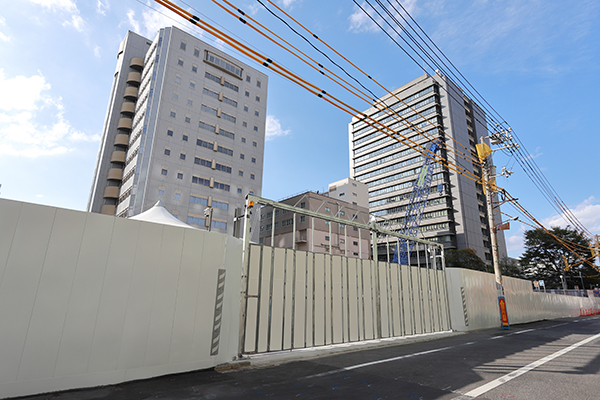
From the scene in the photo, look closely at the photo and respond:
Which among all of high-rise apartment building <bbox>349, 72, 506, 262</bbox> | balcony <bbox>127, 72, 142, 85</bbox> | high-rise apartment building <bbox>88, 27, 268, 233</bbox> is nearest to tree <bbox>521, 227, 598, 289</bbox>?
high-rise apartment building <bbox>349, 72, 506, 262</bbox>

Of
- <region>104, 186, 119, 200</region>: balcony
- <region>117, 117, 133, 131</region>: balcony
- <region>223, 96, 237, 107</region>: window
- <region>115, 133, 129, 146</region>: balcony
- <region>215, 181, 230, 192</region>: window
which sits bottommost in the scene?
<region>104, 186, 119, 200</region>: balcony

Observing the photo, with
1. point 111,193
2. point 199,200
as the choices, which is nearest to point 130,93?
point 111,193

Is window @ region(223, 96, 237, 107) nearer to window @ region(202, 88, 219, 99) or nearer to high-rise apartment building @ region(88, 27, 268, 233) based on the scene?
high-rise apartment building @ region(88, 27, 268, 233)

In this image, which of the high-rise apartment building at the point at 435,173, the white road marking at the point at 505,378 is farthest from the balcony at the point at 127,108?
the white road marking at the point at 505,378

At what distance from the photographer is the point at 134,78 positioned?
58.8 m

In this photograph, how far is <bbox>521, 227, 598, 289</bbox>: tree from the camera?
58188 mm

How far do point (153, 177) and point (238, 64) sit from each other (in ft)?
101

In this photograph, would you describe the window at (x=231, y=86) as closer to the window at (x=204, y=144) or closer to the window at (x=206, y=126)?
the window at (x=206, y=126)

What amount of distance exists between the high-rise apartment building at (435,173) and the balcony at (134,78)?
51.7 meters

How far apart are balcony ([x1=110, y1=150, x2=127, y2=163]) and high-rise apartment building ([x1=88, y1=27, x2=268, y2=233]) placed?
0.61 ft

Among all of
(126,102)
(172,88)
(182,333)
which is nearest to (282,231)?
(172,88)

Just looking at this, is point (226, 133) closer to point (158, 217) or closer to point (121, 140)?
point (121, 140)

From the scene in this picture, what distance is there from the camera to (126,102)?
188 ft

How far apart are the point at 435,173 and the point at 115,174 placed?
7013 centimetres
